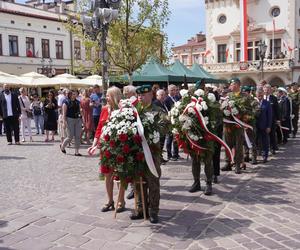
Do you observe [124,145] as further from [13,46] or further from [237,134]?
[13,46]

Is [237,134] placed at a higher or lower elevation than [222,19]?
lower

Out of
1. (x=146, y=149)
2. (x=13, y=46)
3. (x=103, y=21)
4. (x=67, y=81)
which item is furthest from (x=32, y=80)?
(x=146, y=149)

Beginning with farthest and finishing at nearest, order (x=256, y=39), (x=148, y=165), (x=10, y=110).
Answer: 1. (x=256, y=39)
2. (x=10, y=110)
3. (x=148, y=165)

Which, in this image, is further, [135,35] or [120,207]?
[135,35]

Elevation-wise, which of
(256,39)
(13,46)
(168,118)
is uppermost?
(256,39)

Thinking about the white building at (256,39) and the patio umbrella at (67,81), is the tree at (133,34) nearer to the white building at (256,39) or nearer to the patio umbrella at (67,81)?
the patio umbrella at (67,81)

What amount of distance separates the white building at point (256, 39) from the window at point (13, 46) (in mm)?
22302

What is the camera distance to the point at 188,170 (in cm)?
915

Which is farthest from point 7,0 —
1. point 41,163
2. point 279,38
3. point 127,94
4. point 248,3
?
point 127,94

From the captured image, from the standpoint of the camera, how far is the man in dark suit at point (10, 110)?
1372 centimetres

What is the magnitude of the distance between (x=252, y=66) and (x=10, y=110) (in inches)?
1397

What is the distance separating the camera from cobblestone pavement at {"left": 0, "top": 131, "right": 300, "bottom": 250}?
492 centimetres

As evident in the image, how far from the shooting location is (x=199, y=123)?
6855 mm

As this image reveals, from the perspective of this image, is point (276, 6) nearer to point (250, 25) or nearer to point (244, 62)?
point (250, 25)
